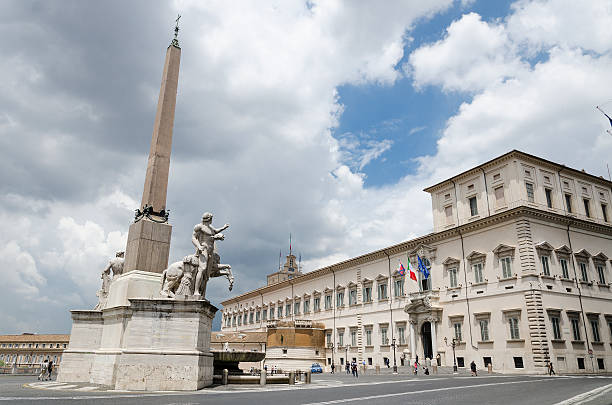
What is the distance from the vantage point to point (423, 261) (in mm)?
38188

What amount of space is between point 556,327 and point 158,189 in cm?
2659

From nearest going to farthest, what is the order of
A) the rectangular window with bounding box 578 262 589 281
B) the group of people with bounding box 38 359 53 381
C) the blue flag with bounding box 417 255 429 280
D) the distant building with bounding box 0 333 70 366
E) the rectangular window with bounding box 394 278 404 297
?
the group of people with bounding box 38 359 53 381, the rectangular window with bounding box 578 262 589 281, the blue flag with bounding box 417 255 429 280, the rectangular window with bounding box 394 278 404 297, the distant building with bounding box 0 333 70 366

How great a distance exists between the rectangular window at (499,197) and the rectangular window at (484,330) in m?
8.83

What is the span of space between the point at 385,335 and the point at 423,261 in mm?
7943

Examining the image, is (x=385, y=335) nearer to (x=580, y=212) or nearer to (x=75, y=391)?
(x=580, y=212)

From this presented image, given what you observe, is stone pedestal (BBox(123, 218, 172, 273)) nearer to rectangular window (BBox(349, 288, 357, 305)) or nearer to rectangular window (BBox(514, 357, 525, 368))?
rectangular window (BBox(514, 357, 525, 368))

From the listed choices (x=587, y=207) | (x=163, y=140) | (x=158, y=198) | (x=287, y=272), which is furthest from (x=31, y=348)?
(x=587, y=207)

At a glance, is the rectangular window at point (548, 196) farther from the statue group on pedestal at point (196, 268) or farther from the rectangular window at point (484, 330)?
the statue group on pedestal at point (196, 268)

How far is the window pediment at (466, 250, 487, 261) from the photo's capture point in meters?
33.0

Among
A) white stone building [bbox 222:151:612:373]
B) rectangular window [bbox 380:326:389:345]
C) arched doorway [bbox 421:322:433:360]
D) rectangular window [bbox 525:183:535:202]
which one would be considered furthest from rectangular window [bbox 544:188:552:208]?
rectangular window [bbox 380:326:389:345]

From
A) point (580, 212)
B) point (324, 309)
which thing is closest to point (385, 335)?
point (324, 309)

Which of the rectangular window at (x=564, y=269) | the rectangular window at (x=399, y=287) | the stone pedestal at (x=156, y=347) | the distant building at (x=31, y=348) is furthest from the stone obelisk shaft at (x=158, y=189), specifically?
the distant building at (x=31, y=348)

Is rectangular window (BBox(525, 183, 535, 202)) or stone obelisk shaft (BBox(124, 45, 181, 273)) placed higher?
rectangular window (BBox(525, 183, 535, 202))

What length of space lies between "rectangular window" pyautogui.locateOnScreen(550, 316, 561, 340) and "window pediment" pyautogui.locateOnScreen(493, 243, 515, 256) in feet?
15.9
